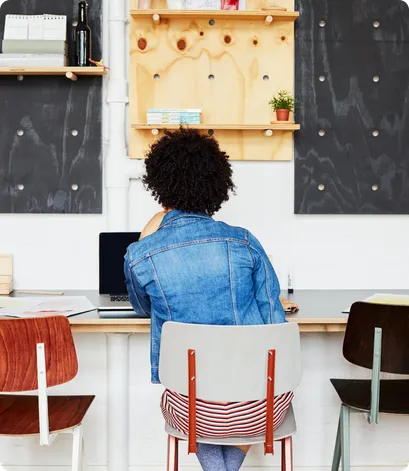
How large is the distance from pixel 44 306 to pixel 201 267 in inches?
34.3

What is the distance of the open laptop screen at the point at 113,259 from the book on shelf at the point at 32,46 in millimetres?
778

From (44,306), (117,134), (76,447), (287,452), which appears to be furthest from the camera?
(117,134)

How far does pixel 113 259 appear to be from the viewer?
8.80 ft

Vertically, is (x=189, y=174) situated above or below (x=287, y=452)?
above

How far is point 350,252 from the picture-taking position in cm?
298

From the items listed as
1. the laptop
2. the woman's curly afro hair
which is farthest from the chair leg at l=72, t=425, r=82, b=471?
the woman's curly afro hair

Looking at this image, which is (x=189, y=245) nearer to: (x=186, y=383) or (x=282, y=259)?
(x=186, y=383)

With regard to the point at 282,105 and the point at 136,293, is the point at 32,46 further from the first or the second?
the point at 136,293

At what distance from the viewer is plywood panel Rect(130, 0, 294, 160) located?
290cm

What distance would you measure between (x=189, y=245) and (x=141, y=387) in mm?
1319

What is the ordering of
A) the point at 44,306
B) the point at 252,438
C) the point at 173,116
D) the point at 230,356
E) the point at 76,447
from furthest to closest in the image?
the point at 173,116 → the point at 44,306 → the point at 76,447 → the point at 252,438 → the point at 230,356

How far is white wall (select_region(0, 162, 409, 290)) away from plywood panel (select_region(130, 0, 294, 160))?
0.21m

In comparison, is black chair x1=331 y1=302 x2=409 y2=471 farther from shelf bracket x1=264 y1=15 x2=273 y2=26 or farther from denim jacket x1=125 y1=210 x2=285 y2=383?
shelf bracket x1=264 y1=15 x2=273 y2=26

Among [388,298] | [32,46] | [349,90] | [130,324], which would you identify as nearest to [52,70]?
[32,46]
